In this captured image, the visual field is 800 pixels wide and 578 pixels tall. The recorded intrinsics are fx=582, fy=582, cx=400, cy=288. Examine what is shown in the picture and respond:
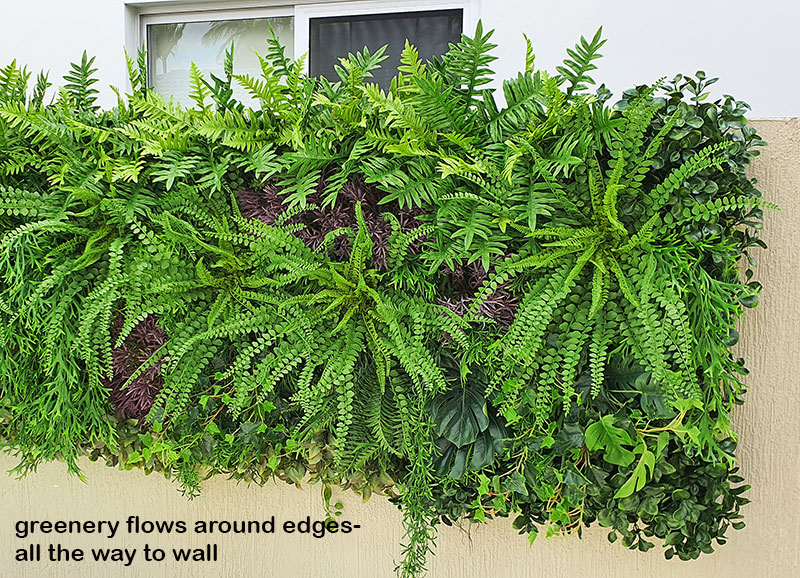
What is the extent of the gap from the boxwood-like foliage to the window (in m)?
1.32

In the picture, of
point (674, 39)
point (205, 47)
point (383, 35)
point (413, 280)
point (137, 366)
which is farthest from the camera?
point (205, 47)

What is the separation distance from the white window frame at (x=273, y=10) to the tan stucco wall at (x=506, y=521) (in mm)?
1536

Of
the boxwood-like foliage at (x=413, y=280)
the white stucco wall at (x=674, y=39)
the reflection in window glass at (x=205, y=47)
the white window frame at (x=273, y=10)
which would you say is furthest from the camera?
the reflection in window glass at (x=205, y=47)

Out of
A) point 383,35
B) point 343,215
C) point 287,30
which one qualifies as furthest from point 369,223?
point 287,30

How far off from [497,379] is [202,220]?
2.23ft

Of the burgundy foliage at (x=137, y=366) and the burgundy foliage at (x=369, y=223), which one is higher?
the burgundy foliage at (x=369, y=223)

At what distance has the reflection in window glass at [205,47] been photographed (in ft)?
8.25

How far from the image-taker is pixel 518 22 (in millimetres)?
2320

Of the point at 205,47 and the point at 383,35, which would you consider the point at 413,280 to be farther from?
the point at 205,47

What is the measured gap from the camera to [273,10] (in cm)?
248

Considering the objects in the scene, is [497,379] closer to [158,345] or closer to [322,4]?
[158,345]

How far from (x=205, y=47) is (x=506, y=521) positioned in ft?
7.46

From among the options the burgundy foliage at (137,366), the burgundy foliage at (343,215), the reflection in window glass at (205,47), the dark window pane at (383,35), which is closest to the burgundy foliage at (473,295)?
the burgundy foliage at (343,215)

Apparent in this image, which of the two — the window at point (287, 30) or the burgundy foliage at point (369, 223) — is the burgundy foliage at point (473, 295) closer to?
the burgundy foliage at point (369, 223)
